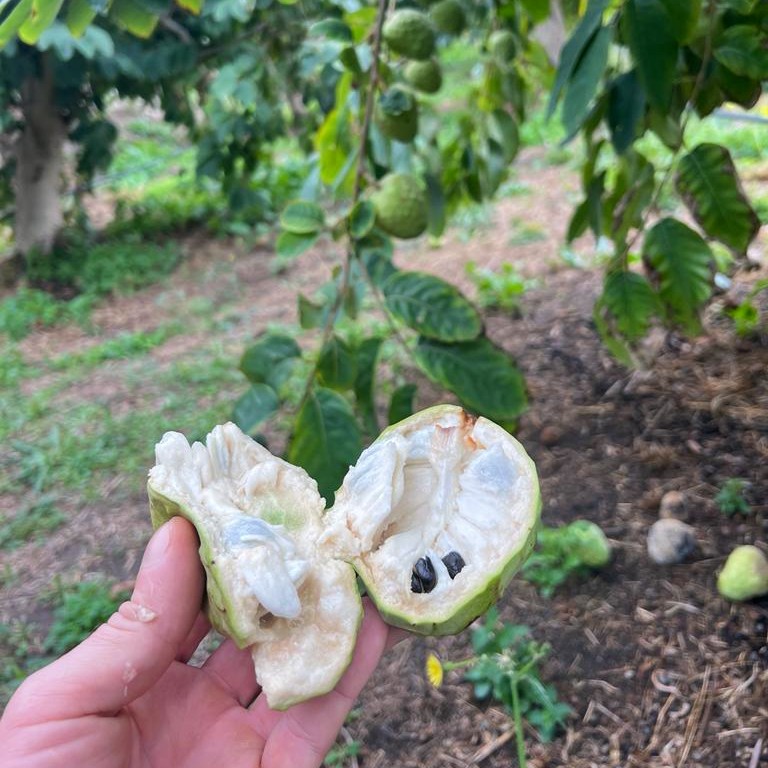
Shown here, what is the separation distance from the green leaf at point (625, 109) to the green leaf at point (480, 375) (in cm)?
47

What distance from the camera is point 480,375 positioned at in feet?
4.84

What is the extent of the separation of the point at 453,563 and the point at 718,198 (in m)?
0.85

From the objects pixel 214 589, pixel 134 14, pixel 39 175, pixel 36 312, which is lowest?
pixel 36 312

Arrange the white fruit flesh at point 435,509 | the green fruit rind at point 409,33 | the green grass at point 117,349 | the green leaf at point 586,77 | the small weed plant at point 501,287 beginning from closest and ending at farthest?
1. the white fruit flesh at point 435,509
2. the green leaf at point 586,77
3. the green fruit rind at point 409,33
4. the small weed plant at point 501,287
5. the green grass at point 117,349

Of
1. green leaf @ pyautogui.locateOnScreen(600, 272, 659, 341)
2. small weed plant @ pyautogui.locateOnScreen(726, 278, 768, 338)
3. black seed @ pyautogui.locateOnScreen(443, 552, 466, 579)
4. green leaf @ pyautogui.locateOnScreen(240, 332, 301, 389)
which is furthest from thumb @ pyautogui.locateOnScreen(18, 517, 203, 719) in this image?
small weed plant @ pyautogui.locateOnScreen(726, 278, 768, 338)

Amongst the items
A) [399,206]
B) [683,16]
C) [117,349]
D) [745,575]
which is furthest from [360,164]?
[117,349]

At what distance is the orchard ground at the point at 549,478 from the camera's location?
5.00 feet

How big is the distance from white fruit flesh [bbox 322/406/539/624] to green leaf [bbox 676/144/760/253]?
645 mm

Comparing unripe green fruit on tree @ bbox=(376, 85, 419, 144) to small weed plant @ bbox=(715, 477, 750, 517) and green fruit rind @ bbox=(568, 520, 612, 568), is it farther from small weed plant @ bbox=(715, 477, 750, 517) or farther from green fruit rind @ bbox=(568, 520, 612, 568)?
small weed plant @ bbox=(715, 477, 750, 517)

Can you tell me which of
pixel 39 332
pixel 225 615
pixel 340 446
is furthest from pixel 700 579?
pixel 39 332

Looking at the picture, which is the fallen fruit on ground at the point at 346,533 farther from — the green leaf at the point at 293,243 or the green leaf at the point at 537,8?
the green leaf at the point at 537,8

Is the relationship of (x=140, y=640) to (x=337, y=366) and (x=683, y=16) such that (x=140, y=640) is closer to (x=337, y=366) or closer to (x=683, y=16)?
(x=337, y=366)

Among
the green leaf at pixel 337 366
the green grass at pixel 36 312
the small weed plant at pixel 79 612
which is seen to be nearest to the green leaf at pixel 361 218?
the green leaf at pixel 337 366

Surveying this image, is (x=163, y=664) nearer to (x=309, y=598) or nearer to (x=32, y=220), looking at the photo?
(x=309, y=598)
